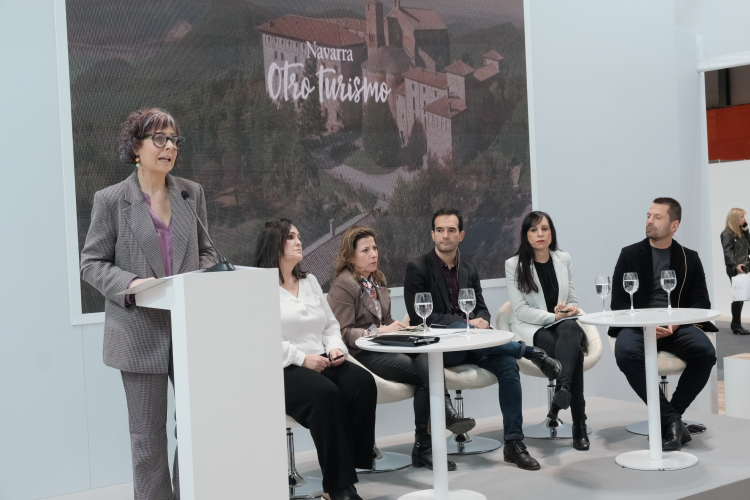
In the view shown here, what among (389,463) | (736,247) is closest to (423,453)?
(389,463)

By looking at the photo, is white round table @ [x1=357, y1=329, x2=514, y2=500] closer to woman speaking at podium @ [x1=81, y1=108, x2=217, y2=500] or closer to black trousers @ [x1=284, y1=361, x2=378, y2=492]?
black trousers @ [x1=284, y1=361, x2=378, y2=492]

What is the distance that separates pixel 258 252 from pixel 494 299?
2.17 m

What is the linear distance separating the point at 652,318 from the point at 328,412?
1565mm

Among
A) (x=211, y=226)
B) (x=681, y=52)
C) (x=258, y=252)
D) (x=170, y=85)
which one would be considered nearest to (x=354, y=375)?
(x=258, y=252)

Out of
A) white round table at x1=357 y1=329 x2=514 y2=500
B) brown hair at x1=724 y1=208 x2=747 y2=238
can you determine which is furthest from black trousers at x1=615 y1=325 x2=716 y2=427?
brown hair at x1=724 y1=208 x2=747 y2=238

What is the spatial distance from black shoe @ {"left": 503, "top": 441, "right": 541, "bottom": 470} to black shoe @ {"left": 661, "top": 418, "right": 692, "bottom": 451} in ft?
2.31

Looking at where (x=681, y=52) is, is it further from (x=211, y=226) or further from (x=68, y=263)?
(x=68, y=263)

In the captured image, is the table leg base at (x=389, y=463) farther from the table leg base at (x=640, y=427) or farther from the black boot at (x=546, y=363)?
the table leg base at (x=640, y=427)

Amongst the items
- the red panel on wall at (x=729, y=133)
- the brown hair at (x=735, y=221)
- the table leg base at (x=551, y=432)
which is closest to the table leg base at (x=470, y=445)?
the table leg base at (x=551, y=432)

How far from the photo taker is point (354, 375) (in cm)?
340

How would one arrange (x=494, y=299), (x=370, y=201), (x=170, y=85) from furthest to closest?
(x=494, y=299) → (x=370, y=201) → (x=170, y=85)

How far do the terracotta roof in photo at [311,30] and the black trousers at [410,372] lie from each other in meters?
1.95

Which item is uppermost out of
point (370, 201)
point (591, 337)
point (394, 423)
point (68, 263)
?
point (370, 201)

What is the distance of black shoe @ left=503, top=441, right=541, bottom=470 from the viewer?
12.0ft
